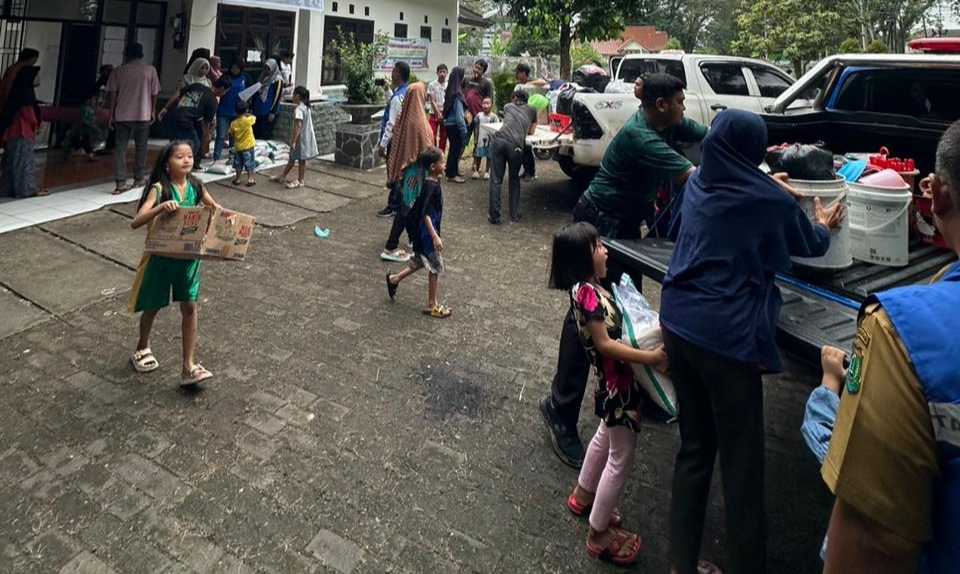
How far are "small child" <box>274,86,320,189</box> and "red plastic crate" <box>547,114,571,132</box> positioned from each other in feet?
11.0

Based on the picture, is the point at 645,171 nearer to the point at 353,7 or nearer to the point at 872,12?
the point at 353,7

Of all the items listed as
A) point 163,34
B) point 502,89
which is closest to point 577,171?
point 163,34

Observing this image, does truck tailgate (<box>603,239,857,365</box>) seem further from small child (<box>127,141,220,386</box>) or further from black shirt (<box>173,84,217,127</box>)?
black shirt (<box>173,84,217,127</box>)

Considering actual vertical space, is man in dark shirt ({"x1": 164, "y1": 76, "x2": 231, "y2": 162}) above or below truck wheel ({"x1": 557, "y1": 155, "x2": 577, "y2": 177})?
above

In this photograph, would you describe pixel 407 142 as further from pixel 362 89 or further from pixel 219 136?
pixel 219 136

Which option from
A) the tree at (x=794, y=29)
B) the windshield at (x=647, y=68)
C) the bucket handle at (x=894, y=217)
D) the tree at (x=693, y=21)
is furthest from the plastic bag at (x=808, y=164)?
the tree at (x=693, y=21)

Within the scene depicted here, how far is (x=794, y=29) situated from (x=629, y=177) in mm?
26638

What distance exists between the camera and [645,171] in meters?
3.21

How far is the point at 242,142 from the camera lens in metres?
7.97

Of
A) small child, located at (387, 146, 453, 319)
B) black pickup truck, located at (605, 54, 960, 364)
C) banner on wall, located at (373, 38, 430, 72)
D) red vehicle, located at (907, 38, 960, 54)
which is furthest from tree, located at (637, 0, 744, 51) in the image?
small child, located at (387, 146, 453, 319)

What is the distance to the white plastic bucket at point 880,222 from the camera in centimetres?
261

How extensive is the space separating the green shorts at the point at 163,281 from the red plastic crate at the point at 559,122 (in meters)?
5.74

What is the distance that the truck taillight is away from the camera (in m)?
7.08

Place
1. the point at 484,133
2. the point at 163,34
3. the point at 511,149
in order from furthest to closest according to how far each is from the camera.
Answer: the point at 163,34 < the point at 484,133 < the point at 511,149
